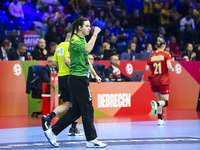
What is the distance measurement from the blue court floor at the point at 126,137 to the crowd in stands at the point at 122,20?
216 inches

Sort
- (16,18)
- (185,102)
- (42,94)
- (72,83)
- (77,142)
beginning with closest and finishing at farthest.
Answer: (72,83), (77,142), (42,94), (185,102), (16,18)

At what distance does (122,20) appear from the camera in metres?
15.8

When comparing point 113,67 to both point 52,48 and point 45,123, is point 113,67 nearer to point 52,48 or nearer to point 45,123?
point 52,48

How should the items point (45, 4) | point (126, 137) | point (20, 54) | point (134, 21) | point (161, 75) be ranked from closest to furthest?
1. point (126, 137)
2. point (161, 75)
3. point (20, 54)
4. point (45, 4)
5. point (134, 21)

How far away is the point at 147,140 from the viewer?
5.47 m

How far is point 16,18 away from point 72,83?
1023 centimetres

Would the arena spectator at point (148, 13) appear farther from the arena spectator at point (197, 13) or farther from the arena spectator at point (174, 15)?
the arena spectator at point (197, 13)

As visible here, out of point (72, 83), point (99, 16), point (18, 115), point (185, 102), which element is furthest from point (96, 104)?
point (99, 16)

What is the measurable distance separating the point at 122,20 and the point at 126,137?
34.7 ft

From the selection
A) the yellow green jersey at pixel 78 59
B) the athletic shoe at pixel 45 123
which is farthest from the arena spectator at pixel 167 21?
the yellow green jersey at pixel 78 59

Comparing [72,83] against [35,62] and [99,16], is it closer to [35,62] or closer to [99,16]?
[35,62]

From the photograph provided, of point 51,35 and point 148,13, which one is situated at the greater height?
point 148,13

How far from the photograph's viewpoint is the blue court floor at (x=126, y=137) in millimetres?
4941

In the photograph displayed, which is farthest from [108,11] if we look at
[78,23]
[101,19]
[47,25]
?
[78,23]
